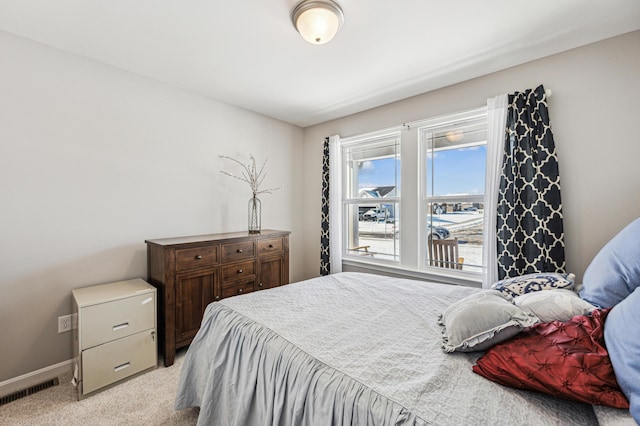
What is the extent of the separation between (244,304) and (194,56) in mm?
2013

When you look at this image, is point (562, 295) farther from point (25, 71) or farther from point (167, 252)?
point (25, 71)

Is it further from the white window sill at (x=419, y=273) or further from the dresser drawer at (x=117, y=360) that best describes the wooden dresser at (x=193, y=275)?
the white window sill at (x=419, y=273)

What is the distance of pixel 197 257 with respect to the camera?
93.0 inches

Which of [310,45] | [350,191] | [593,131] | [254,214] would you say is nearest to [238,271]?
[254,214]

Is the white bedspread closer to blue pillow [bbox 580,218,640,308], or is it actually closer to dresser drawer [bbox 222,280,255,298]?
blue pillow [bbox 580,218,640,308]

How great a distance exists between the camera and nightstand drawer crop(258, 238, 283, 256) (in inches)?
114

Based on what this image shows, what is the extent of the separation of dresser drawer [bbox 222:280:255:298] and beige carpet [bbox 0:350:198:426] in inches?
30.8

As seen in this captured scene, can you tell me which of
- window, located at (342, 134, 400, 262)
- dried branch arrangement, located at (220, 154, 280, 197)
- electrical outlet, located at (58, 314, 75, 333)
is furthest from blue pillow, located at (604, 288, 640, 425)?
electrical outlet, located at (58, 314, 75, 333)

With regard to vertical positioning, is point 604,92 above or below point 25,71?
below

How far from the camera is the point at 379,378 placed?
0.97 meters

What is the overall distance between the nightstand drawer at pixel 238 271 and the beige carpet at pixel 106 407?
89 cm

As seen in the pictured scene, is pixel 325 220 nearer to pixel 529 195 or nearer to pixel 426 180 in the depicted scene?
pixel 426 180

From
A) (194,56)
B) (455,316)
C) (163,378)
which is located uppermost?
(194,56)

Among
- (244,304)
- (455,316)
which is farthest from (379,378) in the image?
(244,304)
